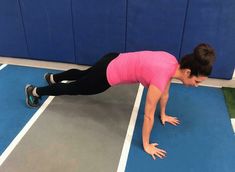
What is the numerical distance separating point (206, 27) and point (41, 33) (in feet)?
6.42

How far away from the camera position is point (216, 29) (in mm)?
2850

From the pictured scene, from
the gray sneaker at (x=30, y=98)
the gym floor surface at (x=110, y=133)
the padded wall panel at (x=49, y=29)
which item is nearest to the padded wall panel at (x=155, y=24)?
the gym floor surface at (x=110, y=133)

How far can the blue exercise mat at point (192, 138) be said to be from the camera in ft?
7.09

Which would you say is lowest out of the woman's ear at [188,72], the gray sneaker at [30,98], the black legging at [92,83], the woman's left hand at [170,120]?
the woman's left hand at [170,120]

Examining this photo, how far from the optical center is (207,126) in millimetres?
2570

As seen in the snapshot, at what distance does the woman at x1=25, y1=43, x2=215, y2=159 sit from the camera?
188 cm

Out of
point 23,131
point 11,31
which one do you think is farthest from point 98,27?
point 23,131

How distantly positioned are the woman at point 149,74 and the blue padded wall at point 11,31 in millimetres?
1107

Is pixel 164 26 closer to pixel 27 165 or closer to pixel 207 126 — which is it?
pixel 207 126

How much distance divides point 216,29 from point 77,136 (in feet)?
6.01

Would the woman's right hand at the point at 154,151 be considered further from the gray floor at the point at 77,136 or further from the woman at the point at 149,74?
the gray floor at the point at 77,136

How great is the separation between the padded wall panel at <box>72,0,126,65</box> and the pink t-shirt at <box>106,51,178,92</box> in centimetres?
85

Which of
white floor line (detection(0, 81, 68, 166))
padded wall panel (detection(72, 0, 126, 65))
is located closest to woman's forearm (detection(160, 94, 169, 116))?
padded wall panel (detection(72, 0, 126, 65))

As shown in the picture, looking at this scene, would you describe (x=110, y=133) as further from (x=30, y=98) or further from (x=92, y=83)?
(x=30, y=98)
